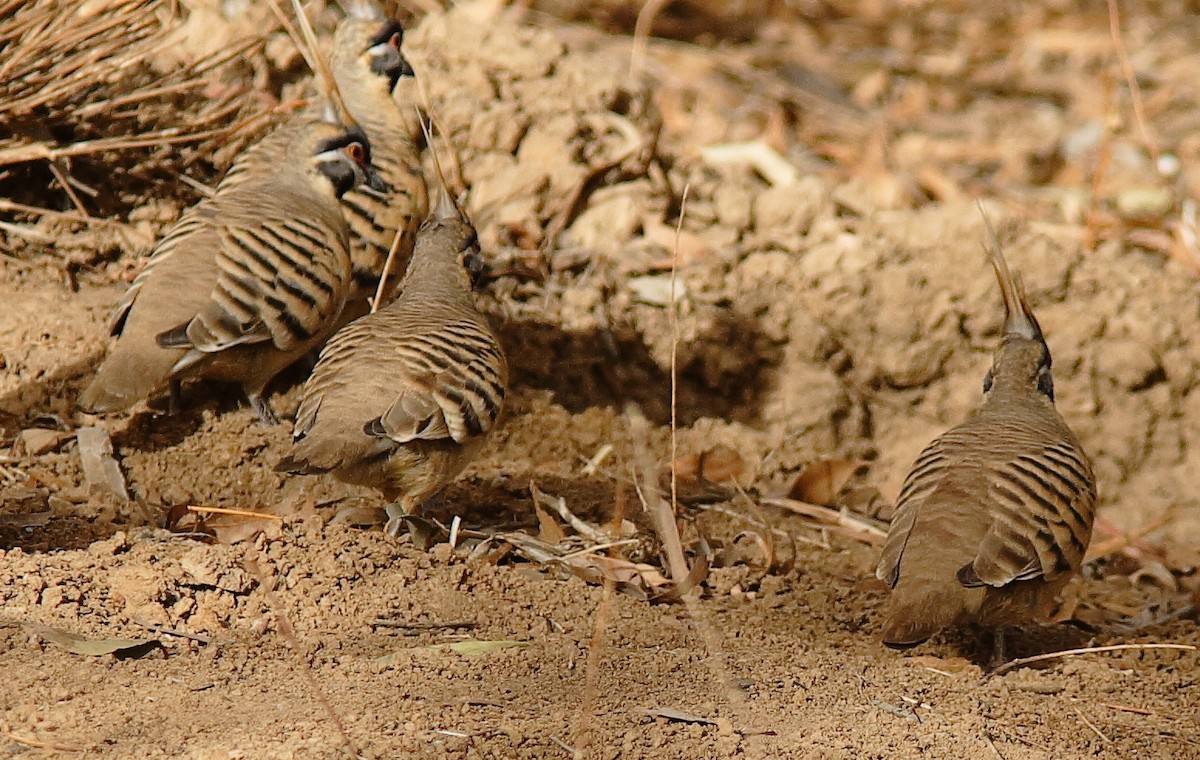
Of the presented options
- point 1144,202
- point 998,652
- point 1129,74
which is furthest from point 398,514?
point 1144,202

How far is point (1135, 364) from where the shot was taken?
266 inches

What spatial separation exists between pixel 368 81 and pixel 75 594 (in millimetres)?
3534

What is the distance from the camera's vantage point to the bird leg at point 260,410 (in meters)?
5.61

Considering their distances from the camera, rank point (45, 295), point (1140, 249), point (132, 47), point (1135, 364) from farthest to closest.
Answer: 1. point (1140, 249)
2. point (1135, 364)
3. point (132, 47)
4. point (45, 295)

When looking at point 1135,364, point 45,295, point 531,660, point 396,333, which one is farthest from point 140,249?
point 1135,364

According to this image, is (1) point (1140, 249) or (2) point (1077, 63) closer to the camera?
(1) point (1140, 249)

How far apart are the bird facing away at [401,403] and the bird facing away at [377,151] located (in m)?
0.91

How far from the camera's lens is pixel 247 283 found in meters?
5.33

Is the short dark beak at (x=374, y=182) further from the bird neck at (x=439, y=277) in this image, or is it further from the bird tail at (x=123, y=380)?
the bird tail at (x=123, y=380)

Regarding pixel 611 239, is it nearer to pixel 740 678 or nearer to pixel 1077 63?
pixel 740 678

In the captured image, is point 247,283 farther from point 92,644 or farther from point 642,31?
point 642,31

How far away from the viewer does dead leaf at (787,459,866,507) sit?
242 inches

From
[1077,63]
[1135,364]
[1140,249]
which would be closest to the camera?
[1135,364]

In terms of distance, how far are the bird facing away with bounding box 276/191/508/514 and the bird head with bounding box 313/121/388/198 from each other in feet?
3.35
